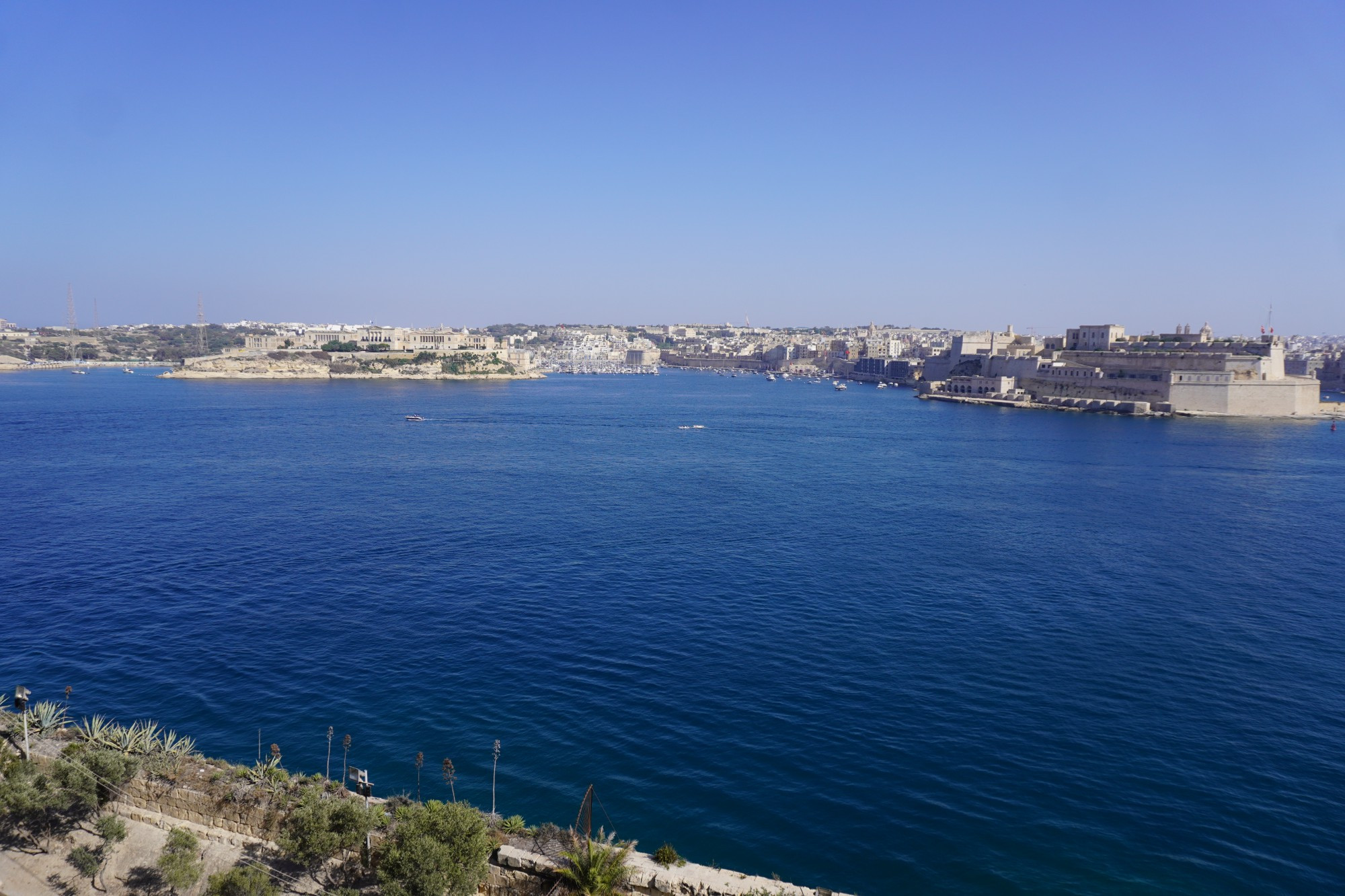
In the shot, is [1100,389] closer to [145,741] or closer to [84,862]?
[145,741]

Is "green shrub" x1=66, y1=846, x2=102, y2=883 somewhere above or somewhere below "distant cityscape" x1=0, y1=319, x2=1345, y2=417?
below

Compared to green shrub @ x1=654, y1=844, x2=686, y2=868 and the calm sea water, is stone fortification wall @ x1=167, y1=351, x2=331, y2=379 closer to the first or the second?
the calm sea water

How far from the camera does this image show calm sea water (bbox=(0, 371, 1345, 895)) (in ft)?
28.1

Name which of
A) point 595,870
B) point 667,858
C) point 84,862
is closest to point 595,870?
point 595,870

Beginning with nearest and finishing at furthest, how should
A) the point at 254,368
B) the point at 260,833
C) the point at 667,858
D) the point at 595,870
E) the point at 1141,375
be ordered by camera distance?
the point at 595,870 < the point at 667,858 < the point at 260,833 < the point at 1141,375 < the point at 254,368

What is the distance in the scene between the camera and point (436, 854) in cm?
666

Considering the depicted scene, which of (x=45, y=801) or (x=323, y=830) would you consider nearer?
(x=323, y=830)

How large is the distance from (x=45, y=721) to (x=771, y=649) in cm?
927

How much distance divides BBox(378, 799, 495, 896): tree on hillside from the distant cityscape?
61.8m

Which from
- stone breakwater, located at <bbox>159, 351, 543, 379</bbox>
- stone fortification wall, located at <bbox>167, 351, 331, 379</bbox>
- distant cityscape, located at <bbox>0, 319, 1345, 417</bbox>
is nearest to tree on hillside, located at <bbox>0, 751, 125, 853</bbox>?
distant cityscape, located at <bbox>0, 319, 1345, 417</bbox>

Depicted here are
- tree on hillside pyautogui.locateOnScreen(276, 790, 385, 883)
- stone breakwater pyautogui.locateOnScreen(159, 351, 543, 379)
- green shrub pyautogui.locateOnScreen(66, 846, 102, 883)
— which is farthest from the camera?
stone breakwater pyautogui.locateOnScreen(159, 351, 543, 379)

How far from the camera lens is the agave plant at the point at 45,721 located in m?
8.96

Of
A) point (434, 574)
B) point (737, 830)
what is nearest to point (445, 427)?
point (434, 574)

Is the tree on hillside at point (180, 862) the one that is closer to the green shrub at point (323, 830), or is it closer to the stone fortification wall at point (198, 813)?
the stone fortification wall at point (198, 813)
